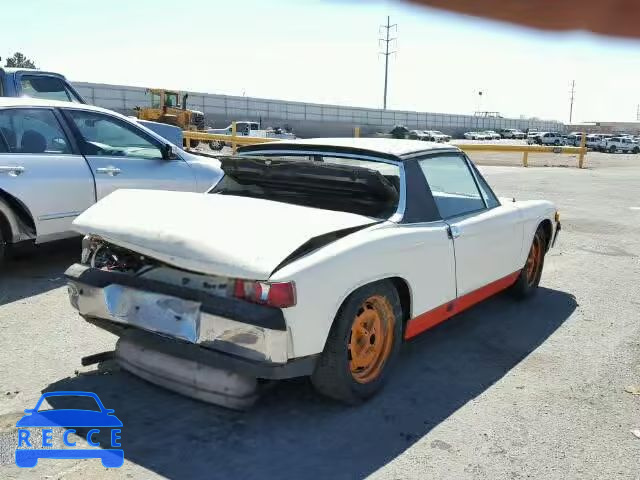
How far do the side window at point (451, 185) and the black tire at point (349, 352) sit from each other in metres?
0.91

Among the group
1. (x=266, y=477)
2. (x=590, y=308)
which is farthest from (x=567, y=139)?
(x=266, y=477)

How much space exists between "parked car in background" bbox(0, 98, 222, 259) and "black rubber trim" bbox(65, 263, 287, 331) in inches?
86.1

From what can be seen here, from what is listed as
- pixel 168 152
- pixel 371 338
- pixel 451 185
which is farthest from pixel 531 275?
pixel 168 152

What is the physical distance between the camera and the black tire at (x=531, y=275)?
515 cm

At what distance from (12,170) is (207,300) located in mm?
3115

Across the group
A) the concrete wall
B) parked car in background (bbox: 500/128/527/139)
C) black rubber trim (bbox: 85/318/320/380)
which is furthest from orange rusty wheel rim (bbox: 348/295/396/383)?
parked car in background (bbox: 500/128/527/139)

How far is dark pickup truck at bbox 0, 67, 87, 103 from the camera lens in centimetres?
823

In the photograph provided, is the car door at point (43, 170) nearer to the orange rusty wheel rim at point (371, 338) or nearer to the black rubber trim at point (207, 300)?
the black rubber trim at point (207, 300)

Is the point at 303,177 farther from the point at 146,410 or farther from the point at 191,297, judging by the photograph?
the point at 146,410

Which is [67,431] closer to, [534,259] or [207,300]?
[207,300]

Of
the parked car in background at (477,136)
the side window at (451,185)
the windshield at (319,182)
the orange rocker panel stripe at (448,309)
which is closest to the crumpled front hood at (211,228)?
the windshield at (319,182)

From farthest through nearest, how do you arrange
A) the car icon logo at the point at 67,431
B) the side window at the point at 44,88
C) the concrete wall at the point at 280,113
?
the concrete wall at the point at 280,113 < the side window at the point at 44,88 < the car icon logo at the point at 67,431

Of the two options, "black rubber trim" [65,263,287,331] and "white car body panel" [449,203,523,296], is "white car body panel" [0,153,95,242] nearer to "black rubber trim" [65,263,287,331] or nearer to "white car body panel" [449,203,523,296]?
"black rubber trim" [65,263,287,331]

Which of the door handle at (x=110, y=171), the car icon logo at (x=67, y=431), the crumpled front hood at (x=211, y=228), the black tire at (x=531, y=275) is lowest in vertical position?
the car icon logo at (x=67, y=431)
